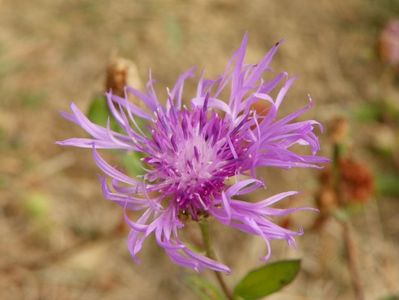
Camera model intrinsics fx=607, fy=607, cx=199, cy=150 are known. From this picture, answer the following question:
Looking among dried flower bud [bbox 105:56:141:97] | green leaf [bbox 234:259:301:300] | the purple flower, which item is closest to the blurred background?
dried flower bud [bbox 105:56:141:97]

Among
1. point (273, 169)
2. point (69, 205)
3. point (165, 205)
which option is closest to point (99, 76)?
point (69, 205)

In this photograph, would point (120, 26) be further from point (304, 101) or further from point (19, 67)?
point (304, 101)

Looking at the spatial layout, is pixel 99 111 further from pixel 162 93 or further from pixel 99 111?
pixel 162 93

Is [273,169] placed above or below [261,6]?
below

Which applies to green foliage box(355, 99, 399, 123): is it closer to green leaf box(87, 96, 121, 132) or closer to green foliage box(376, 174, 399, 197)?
green foliage box(376, 174, 399, 197)

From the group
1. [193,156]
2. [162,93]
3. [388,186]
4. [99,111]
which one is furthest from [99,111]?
[388,186]

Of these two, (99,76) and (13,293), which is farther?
(99,76)
